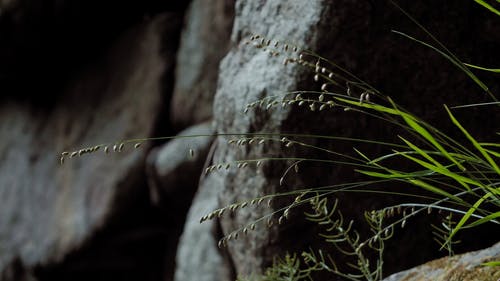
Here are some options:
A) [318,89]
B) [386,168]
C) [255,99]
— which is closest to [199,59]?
[255,99]

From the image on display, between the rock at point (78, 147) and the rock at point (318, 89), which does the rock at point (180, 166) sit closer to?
the rock at point (78, 147)

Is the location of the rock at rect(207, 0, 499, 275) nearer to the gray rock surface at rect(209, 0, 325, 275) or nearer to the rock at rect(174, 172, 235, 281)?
the gray rock surface at rect(209, 0, 325, 275)

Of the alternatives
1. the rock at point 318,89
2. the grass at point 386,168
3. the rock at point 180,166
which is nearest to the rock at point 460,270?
the grass at point 386,168

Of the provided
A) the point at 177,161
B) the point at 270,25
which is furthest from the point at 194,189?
the point at 270,25

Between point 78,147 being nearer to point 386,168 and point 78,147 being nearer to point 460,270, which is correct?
point 386,168

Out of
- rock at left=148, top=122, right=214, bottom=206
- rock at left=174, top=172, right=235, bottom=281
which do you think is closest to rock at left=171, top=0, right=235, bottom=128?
rock at left=148, top=122, right=214, bottom=206

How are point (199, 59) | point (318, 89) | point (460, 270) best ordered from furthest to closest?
point (199, 59), point (318, 89), point (460, 270)
